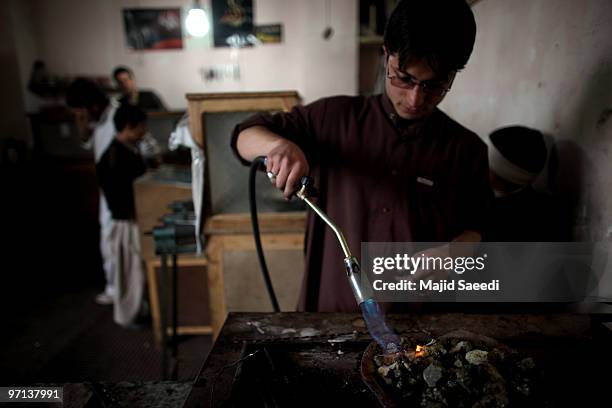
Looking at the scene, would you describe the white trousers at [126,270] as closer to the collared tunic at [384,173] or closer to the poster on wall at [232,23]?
the collared tunic at [384,173]

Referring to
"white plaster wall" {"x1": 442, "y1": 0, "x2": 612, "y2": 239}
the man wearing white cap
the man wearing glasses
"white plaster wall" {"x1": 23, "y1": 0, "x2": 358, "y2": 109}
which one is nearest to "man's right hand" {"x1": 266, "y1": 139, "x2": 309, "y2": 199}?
the man wearing glasses

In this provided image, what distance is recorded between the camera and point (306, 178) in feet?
3.29

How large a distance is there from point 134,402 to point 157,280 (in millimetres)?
1829

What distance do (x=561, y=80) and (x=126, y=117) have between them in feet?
8.78

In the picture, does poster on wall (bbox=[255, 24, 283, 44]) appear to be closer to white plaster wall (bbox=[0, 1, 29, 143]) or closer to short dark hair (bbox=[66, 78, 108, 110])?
short dark hair (bbox=[66, 78, 108, 110])

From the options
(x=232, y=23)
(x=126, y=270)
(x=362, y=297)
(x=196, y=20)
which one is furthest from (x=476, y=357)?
(x=232, y=23)

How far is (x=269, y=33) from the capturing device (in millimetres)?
Answer: 5594

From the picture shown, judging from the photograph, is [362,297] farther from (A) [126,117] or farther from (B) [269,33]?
(B) [269,33]

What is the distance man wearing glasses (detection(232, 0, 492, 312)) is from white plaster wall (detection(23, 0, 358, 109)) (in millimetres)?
4271

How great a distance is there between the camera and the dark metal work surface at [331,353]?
2.83ft

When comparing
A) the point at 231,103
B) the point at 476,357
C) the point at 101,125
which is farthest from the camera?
the point at 101,125

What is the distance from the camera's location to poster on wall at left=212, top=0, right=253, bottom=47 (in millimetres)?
5500

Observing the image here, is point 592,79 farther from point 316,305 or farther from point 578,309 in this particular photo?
point 316,305

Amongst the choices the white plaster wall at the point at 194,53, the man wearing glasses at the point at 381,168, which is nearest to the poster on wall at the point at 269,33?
the white plaster wall at the point at 194,53
